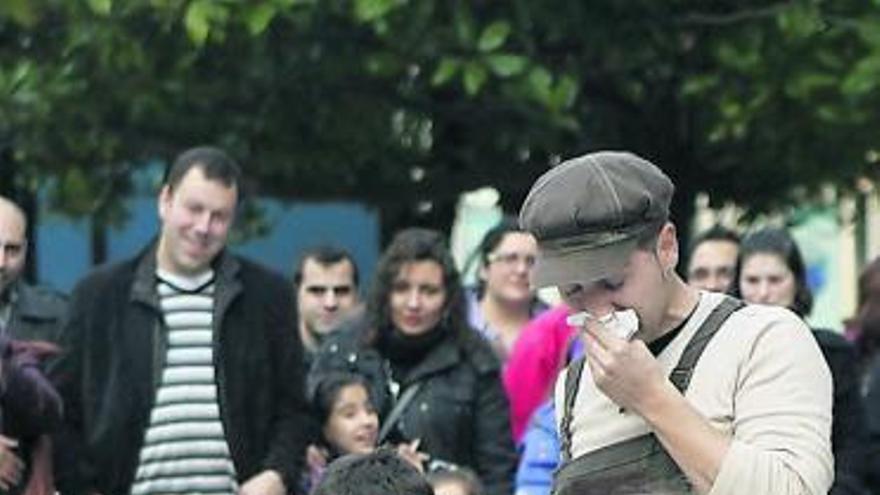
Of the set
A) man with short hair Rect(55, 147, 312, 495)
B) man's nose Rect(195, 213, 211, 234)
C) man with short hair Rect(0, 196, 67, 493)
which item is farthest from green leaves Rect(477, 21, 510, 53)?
man with short hair Rect(0, 196, 67, 493)

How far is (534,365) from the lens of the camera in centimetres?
795

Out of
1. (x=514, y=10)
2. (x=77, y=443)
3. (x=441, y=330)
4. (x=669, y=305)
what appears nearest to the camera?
(x=669, y=305)

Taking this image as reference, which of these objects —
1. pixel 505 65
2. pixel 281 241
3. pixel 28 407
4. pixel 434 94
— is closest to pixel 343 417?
pixel 28 407

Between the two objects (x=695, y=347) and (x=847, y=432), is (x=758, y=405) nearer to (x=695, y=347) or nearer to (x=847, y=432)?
(x=695, y=347)

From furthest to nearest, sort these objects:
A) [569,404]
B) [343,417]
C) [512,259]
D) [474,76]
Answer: [512,259], [474,76], [343,417], [569,404]

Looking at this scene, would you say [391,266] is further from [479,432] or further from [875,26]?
[875,26]

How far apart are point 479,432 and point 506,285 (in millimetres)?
1476

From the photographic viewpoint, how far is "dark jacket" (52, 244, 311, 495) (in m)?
6.63

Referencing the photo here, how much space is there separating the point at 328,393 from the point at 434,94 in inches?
97.1

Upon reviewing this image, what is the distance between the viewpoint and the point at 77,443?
670 cm

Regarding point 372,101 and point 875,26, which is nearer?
point 875,26

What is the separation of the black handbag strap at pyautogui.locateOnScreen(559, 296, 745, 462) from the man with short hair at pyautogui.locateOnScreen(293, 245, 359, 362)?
4575 mm

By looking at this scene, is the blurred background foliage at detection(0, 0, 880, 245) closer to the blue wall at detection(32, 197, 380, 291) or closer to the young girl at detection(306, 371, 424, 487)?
the young girl at detection(306, 371, 424, 487)

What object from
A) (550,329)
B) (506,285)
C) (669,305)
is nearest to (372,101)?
(506,285)
